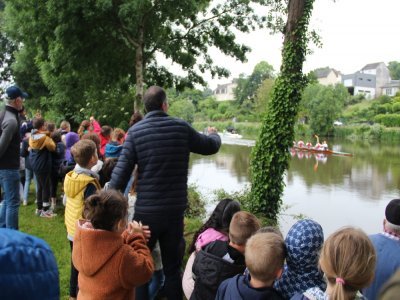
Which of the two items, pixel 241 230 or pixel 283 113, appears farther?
pixel 283 113

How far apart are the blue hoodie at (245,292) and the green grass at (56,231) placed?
7.59ft

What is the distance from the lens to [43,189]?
6.73m

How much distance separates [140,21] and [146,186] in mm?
7679

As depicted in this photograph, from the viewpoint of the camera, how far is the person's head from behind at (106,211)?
2559mm

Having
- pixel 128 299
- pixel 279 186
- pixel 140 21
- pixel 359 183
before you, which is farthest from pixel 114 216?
pixel 359 183

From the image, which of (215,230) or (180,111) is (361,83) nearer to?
(180,111)

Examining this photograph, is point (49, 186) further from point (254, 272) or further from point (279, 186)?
point (254, 272)

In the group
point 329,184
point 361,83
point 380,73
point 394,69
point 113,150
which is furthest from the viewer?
point 394,69

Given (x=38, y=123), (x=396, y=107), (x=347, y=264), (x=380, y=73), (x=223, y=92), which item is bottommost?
(x=347, y=264)

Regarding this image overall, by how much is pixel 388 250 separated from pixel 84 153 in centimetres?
282

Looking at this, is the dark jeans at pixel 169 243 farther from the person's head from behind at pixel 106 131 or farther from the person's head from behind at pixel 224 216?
the person's head from behind at pixel 106 131

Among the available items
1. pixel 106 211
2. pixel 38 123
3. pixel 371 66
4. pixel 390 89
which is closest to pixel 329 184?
pixel 38 123

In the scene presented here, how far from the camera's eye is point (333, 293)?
200 centimetres

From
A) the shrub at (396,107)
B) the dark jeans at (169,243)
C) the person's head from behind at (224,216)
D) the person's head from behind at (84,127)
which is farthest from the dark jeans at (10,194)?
the shrub at (396,107)
